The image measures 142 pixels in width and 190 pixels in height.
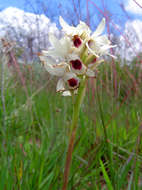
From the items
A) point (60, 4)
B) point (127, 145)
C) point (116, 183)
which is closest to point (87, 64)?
point (116, 183)

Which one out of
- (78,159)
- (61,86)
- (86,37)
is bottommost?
(78,159)

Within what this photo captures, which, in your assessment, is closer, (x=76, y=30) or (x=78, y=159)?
(x=76, y=30)

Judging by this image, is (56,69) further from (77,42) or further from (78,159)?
(78,159)

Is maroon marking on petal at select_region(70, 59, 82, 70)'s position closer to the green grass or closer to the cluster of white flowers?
the cluster of white flowers

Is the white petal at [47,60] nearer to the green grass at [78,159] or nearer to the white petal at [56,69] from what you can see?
the white petal at [56,69]

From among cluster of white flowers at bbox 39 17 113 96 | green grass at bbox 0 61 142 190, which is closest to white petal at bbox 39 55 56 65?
cluster of white flowers at bbox 39 17 113 96

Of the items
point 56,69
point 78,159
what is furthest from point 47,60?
point 78,159

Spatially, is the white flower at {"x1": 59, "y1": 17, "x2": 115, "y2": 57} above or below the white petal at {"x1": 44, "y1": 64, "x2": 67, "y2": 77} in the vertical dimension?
above

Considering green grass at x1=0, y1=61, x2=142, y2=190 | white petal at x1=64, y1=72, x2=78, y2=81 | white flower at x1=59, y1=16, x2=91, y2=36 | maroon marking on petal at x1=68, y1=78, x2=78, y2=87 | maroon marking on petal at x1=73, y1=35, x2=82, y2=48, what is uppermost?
white flower at x1=59, y1=16, x2=91, y2=36
